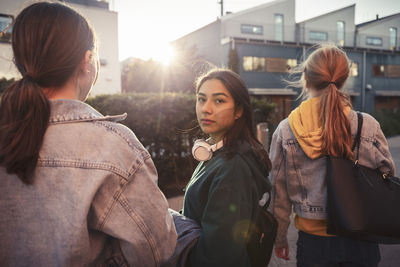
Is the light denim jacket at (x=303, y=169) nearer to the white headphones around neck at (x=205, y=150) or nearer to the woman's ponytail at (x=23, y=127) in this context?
the white headphones around neck at (x=205, y=150)

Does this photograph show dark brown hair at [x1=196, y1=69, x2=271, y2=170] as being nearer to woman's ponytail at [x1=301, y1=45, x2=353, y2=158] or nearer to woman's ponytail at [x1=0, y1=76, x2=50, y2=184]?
woman's ponytail at [x1=301, y1=45, x2=353, y2=158]

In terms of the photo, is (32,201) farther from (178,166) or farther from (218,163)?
(178,166)

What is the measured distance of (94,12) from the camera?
18281mm

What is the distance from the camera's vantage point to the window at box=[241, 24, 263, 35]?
30109 mm

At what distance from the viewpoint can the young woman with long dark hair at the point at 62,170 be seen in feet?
3.46

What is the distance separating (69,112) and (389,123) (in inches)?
A: 839

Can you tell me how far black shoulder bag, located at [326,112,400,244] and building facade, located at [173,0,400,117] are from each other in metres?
24.8

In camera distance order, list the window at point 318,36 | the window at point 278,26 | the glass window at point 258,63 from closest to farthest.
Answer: the glass window at point 258,63 → the window at point 278,26 → the window at point 318,36

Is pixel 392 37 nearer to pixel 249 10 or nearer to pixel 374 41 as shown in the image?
pixel 374 41

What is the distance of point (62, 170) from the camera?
1.08 metres

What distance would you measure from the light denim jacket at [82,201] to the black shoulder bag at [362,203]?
1.23 metres

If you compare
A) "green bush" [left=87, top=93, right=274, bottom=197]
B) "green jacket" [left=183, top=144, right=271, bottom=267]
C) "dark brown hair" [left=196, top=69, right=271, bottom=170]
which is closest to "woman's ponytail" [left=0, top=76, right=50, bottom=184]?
"green jacket" [left=183, top=144, right=271, bottom=267]

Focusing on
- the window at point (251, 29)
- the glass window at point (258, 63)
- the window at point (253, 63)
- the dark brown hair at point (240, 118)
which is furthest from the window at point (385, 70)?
the dark brown hair at point (240, 118)

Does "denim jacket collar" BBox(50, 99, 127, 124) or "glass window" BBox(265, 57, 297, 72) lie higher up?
"glass window" BBox(265, 57, 297, 72)
